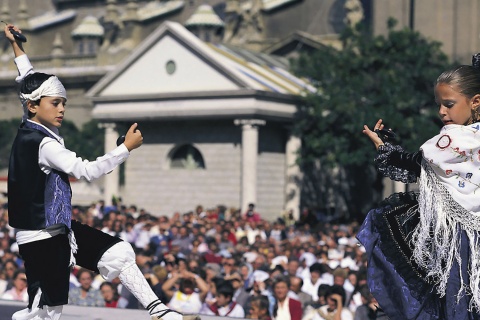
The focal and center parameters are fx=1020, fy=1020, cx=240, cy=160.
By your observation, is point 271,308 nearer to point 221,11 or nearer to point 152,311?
point 152,311

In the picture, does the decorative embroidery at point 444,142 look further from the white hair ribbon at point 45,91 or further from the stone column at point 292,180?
the stone column at point 292,180

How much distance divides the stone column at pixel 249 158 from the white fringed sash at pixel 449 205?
24.8 m

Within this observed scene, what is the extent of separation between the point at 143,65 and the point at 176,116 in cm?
197

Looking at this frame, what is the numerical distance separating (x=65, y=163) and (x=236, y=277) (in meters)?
6.65

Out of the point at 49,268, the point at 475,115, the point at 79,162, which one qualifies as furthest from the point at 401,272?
the point at 49,268

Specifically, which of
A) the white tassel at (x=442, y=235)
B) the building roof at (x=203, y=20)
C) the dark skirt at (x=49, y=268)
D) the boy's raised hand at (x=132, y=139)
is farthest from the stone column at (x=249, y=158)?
the white tassel at (x=442, y=235)

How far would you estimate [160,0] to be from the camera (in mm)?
68438

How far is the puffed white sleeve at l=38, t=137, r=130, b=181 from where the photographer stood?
6379 millimetres

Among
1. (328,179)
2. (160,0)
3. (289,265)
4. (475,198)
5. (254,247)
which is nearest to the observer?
(475,198)

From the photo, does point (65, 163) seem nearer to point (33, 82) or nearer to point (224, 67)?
point (33, 82)

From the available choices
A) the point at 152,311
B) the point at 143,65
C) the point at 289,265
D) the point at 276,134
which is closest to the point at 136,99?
the point at 143,65

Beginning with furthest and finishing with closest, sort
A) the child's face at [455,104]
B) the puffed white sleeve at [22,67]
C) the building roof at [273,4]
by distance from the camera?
the building roof at [273,4]
the puffed white sleeve at [22,67]
the child's face at [455,104]

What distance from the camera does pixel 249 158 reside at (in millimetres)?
31531

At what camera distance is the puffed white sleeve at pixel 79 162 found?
6379mm
